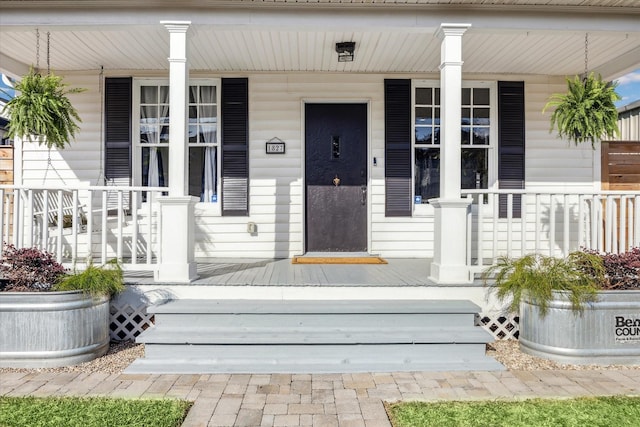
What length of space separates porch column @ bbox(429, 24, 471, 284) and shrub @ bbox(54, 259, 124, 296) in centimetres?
272

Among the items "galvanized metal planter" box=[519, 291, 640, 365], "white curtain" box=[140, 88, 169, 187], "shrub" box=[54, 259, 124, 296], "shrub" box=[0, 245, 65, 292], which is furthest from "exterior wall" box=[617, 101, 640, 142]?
"shrub" box=[0, 245, 65, 292]

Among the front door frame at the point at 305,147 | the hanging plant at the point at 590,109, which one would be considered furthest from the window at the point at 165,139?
the hanging plant at the point at 590,109

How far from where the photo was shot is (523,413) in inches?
101

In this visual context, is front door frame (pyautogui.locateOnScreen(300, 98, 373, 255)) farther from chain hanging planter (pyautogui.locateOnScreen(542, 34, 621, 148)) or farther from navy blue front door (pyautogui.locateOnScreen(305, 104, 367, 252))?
chain hanging planter (pyautogui.locateOnScreen(542, 34, 621, 148))

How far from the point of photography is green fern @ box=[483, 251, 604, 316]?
11.2 feet

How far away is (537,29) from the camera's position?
4.39m

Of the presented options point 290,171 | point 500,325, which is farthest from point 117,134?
point 500,325

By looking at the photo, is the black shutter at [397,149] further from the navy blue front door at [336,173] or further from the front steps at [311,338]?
the front steps at [311,338]

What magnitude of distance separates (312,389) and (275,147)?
358 cm

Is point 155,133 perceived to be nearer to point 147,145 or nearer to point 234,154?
point 147,145

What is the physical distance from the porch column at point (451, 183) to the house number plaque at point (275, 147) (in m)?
2.27

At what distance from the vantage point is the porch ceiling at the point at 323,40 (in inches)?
171

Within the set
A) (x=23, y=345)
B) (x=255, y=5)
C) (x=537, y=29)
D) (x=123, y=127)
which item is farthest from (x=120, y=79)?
(x=537, y=29)

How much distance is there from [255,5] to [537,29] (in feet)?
8.72
